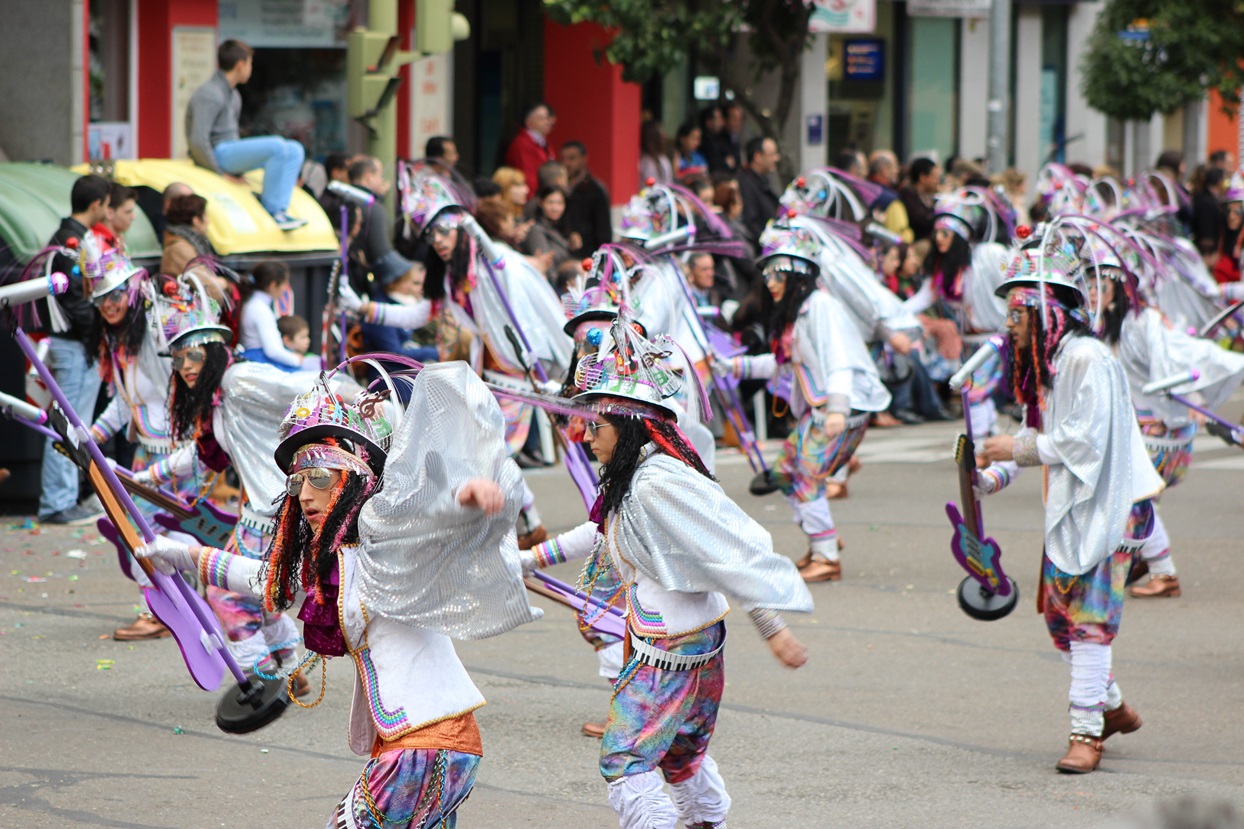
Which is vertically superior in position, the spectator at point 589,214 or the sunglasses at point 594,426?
the spectator at point 589,214

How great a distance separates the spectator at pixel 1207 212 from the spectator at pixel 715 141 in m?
4.93

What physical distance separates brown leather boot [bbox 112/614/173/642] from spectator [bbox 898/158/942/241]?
9.34 m

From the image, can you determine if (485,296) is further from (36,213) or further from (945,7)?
(945,7)

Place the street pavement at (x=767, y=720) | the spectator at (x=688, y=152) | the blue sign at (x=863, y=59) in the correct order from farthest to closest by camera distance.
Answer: the blue sign at (x=863, y=59)
the spectator at (x=688, y=152)
the street pavement at (x=767, y=720)

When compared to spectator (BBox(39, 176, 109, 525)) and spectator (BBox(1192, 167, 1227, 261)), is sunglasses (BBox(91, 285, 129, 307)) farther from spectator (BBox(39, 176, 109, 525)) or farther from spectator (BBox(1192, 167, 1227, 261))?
spectator (BBox(1192, 167, 1227, 261))

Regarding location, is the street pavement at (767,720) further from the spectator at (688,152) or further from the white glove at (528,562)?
the spectator at (688,152)

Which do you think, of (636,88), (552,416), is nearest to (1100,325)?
(552,416)

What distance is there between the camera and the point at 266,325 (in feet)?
32.1

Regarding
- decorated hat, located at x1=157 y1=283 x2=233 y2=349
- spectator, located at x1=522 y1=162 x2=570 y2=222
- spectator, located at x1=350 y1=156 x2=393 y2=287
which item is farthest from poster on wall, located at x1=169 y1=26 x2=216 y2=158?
decorated hat, located at x1=157 y1=283 x2=233 y2=349

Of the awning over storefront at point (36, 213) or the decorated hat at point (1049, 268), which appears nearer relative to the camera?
the decorated hat at point (1049, 268)

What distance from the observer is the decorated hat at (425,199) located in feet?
32.6

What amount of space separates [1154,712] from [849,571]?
2.87 m

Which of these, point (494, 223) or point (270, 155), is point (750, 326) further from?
point (270, 155)

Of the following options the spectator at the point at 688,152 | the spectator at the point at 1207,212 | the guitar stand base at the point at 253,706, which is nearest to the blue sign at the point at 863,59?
the spectator at the point at 1207,212
